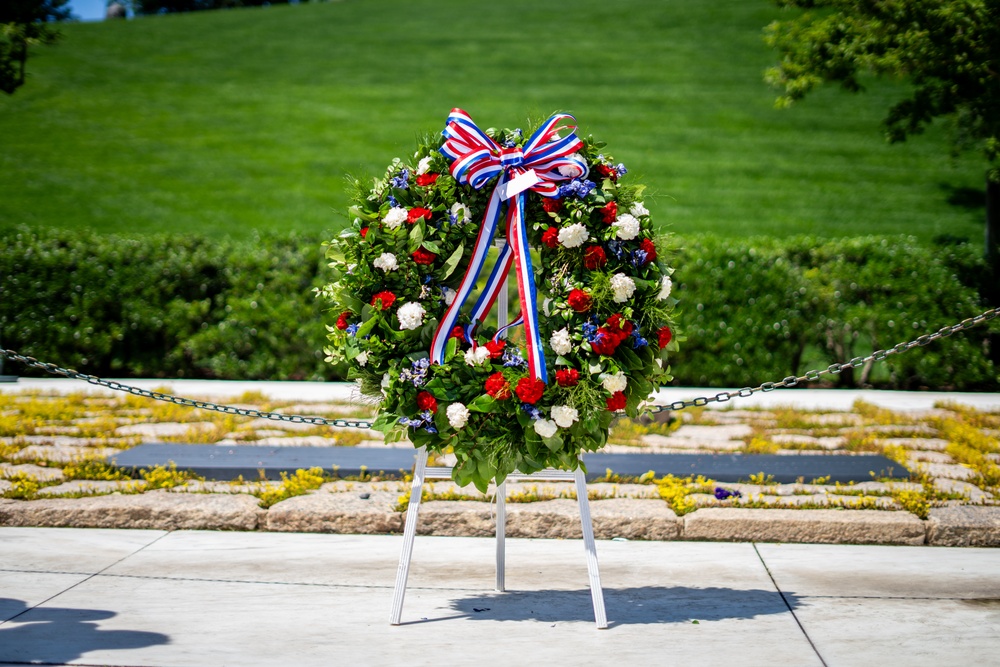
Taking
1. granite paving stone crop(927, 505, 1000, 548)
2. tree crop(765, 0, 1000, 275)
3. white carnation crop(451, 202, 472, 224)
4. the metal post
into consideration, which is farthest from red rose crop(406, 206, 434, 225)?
tree crop(765, 0, 1000, 275)

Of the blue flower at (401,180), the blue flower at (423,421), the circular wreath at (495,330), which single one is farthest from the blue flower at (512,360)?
the blue flower at (401,180)

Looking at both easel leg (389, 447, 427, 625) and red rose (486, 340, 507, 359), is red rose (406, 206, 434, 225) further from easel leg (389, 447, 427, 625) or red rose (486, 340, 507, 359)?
easel leg (389, 447, 427, 625)

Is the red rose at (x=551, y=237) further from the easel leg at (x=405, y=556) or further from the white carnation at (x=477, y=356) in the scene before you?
the easel leg at (x=405, y=556)

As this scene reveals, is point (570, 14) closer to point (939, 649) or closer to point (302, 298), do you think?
point (302, 298)

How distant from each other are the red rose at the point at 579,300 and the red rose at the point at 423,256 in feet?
2.02

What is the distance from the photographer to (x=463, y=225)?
419 centimetres

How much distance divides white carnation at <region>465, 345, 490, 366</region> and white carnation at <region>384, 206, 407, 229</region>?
0.62 meters

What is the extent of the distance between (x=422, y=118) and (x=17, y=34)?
1513 centimetres

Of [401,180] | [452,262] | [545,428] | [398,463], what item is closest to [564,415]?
[545,428]

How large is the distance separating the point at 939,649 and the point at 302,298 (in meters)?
7.81

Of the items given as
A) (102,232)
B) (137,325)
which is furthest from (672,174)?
(137,325)

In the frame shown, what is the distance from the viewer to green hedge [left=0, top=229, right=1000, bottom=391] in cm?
1011

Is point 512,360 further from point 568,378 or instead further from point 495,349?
point 568,378

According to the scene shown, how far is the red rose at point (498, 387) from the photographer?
13.1ft
